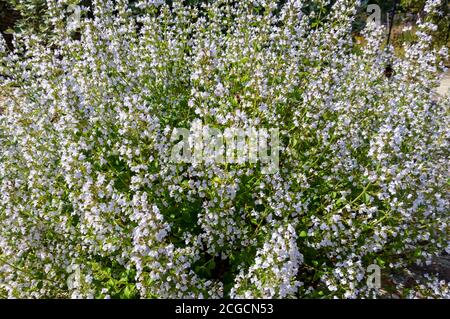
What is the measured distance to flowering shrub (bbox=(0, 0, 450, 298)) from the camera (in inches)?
128

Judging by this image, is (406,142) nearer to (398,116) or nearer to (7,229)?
(398,116)

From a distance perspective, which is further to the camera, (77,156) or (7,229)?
(7,229)

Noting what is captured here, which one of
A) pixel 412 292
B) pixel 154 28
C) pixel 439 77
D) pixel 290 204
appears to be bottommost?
pixel 412 292

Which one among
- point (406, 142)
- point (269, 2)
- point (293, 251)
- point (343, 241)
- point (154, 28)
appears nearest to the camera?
point (293, 251)

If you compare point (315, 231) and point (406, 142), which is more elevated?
point (406, 142)

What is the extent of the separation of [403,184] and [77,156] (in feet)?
9.71

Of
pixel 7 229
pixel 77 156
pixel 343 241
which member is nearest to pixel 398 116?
pixel 343 241

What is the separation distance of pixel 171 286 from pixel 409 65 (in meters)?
4.30

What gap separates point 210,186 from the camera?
3.86 metres

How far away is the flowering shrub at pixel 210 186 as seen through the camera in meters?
3.25

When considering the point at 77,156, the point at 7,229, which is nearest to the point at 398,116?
the point at 77,156

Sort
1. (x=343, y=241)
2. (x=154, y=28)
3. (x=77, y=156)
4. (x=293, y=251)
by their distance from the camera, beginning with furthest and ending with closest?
(x=154, y=28)
(x=343, y=241)
(x=77, y=156)
(x=293, y=251)

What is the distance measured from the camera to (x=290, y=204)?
3.61 meters

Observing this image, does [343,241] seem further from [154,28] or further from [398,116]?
[154,28]
